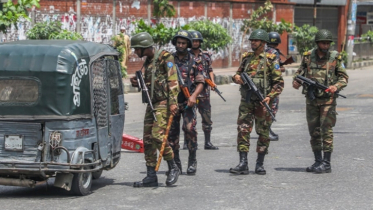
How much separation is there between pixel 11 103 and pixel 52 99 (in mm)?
417

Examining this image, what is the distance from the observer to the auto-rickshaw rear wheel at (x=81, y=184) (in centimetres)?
759

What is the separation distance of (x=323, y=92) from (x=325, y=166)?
0.87 m

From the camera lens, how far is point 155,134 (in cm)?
802

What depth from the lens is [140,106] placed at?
17906 millimetres

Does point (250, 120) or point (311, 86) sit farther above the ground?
point (311, 86)

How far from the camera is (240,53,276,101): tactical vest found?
8877 millimetres

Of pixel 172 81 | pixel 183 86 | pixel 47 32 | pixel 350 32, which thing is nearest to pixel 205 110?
pixel 183 86

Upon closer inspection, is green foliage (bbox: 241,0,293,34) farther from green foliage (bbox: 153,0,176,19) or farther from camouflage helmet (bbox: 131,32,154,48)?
camouflage helmet (bbox: 131,32,154,48)

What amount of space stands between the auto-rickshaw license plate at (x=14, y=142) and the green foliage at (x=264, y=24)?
24.1 m

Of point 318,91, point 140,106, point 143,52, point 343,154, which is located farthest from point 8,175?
point 140,106

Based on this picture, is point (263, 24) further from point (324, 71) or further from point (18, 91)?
point (18, 91)

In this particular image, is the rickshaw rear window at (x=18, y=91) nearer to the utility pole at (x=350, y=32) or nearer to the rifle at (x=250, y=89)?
the rifle at (x=250, y=89)

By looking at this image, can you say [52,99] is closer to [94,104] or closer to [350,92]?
[94,104]

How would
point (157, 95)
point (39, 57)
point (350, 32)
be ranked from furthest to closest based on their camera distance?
point (350, 32) < point (157, 95) < point (39, 57)
